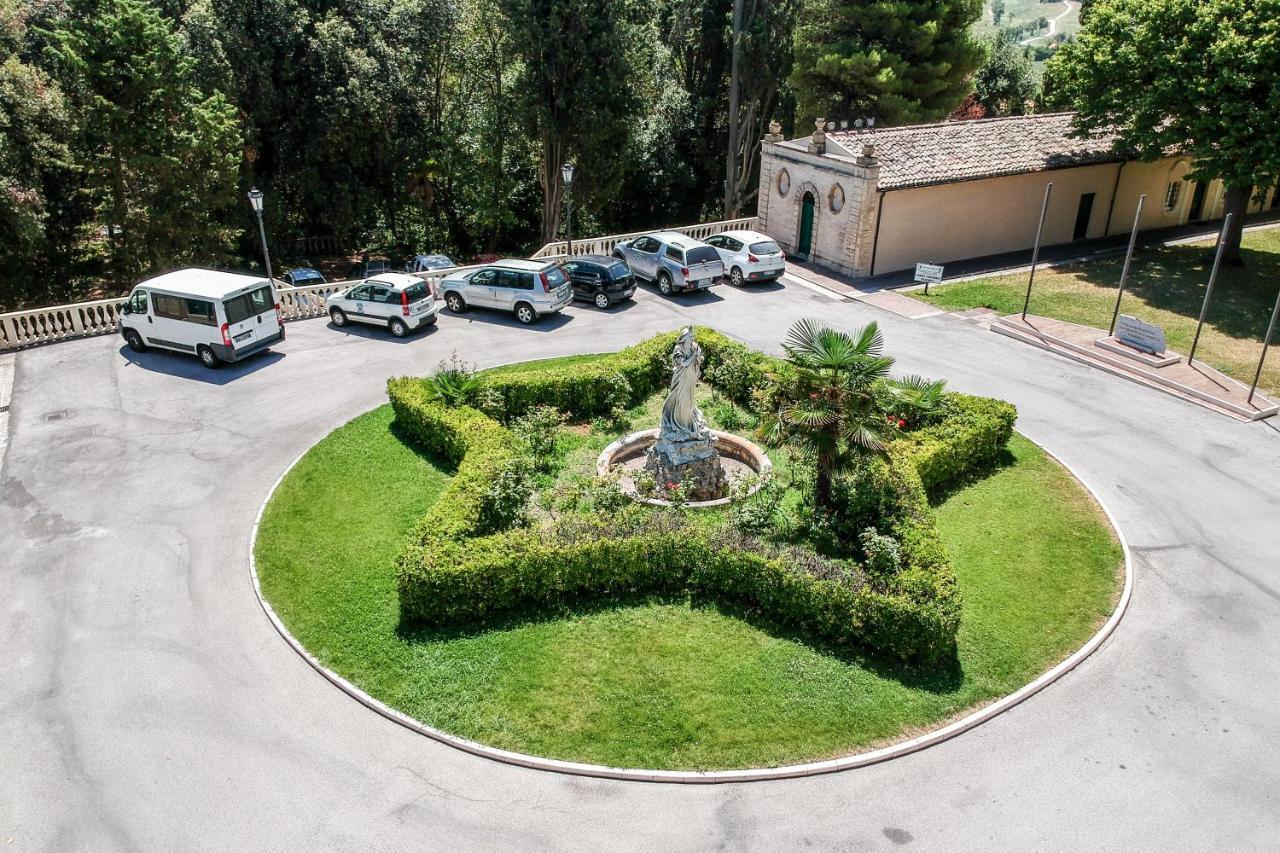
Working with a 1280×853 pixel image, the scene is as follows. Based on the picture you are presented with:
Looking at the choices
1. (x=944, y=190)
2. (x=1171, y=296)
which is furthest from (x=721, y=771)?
(x=944, y=190)

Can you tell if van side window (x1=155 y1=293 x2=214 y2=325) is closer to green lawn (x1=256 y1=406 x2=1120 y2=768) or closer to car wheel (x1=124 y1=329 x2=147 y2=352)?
car wheel (x1=124 y1=329 x2=147 y2=352)

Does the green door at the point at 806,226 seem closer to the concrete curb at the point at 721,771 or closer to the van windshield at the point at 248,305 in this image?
the van windshield at the point at 248,305

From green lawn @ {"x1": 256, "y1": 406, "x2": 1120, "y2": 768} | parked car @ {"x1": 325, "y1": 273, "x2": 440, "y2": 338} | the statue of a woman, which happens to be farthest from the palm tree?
parked car @ {"x1": 325, "y1": 273, "x2": 440, "y2": 338}

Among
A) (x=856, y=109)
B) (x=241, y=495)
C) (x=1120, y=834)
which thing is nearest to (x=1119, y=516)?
(x=1120, y=834)

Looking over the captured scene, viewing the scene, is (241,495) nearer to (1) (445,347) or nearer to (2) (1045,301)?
(1) (445,347)

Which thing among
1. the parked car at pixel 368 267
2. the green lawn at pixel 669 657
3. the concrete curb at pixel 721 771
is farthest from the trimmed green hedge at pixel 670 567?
the parked car at pixel 368 267

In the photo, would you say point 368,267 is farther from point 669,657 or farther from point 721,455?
point 669,657

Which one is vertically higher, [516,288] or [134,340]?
[516,288]
